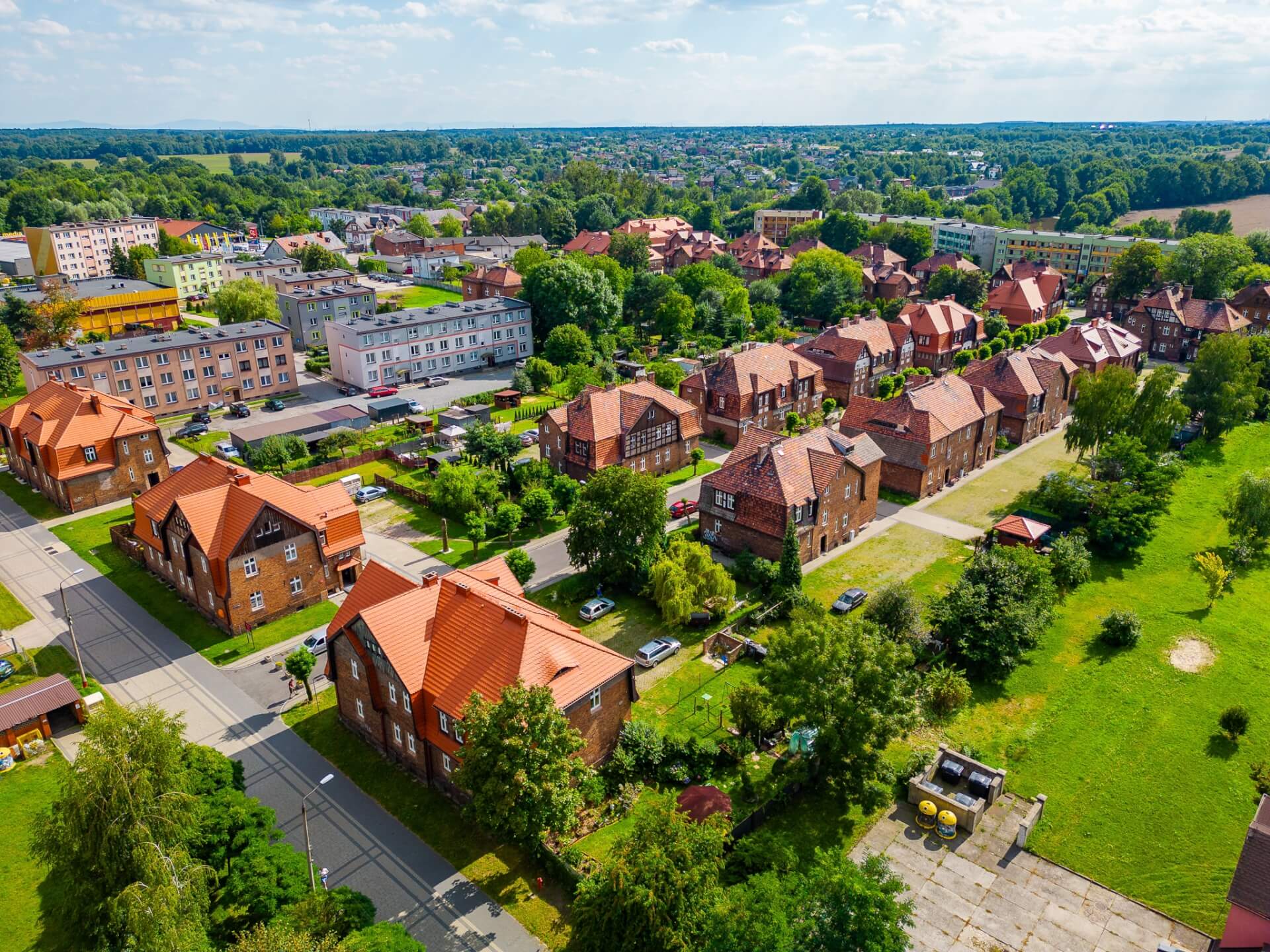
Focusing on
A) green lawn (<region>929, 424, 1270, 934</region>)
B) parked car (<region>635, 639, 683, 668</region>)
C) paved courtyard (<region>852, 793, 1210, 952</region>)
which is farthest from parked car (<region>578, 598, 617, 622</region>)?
paved courtyard (<region>852, 793, 1210, 952</region>)

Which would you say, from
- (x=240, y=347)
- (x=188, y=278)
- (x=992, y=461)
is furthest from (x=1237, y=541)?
(x=188, y=278)

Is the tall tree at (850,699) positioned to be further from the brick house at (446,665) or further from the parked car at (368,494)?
the parked car at (368,494)

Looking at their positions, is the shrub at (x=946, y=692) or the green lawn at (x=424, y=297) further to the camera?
the green lawn at (x=424, y=297)

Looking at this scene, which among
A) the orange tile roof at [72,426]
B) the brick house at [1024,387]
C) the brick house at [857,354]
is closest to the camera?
the orange tile roof at [72,426]

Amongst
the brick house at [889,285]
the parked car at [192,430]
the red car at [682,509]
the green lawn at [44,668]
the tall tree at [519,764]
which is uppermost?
the brick house at [889,285]

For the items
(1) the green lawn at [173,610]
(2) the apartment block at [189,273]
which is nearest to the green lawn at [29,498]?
(1) the green lawn at [173,610]

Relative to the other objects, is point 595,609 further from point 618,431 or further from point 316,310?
point 316,310

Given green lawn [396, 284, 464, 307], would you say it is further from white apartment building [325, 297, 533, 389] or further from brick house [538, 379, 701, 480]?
brick house [538, 379, 701, 480]
